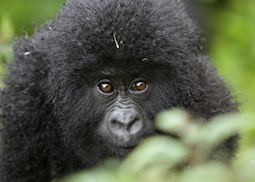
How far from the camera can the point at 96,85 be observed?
519cm

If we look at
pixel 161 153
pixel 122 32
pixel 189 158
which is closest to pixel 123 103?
pixel 122 32

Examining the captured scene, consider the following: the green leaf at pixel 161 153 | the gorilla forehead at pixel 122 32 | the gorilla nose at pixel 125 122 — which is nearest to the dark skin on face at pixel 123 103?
the gorilla nose at pixel 125 122

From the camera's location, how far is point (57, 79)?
5.23 metres

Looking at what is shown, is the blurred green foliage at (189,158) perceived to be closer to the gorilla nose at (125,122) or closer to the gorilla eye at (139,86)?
the gorilla nose at (125,122)

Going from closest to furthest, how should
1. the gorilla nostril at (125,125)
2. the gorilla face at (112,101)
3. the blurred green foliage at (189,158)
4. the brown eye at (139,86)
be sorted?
the blurred green foliage at (189,158), the gorilla nostril at (125,125), the gorilla face at (112,101), the brown eye at (139,86)

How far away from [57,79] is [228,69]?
3812mm

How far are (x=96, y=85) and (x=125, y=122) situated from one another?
458mm

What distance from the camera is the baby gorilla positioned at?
4953 millimetres

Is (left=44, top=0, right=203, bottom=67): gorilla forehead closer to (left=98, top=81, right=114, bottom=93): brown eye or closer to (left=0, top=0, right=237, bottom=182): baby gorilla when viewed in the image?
(left=0, top=0, right=237, bottom=182): baby gorilla

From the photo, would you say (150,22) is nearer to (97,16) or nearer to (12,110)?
(97,16)

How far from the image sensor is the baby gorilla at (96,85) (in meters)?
4.95

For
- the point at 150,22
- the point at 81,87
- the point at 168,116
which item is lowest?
the point at 168,116

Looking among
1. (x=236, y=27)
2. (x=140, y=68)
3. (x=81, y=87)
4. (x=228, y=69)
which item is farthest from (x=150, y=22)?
(x=236, y=27)

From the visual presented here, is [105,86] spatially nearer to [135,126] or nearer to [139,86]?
[139,86]
